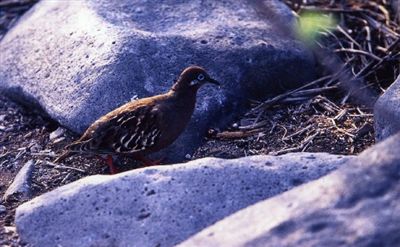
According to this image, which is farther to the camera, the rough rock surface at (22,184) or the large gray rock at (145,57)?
the large gray rock at (145,57)

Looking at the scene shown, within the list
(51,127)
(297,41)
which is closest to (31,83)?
(51,127)

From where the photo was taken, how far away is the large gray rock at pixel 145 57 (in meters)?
6.29

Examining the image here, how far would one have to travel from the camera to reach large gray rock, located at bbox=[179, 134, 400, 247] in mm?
3430

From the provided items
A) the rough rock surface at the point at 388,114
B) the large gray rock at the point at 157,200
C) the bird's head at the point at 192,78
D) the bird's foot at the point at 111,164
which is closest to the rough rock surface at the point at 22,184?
the bird's foot at the point at 111,164

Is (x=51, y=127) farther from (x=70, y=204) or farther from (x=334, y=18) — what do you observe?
(x=334, y=18)

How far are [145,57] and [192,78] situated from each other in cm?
55

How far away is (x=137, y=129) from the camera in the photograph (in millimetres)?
5805

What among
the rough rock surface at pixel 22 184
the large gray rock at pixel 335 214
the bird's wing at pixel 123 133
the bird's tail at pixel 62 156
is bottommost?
the rough rock surface at pixel 22 184

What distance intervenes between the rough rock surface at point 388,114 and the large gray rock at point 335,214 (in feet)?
4.83

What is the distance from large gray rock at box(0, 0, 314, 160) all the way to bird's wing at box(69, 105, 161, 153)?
14.0 inches

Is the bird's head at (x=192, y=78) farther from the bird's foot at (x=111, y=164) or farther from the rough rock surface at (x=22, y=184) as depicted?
the rough rock surface at (x=22, y=184)

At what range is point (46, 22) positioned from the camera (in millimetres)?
7289

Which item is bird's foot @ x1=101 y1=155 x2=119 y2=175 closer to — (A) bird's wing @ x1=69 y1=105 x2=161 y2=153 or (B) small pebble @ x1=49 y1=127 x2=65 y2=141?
(A) bird's wing @ x1=69 y1=105 x2=161 y2=153

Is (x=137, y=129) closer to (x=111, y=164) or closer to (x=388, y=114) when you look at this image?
(x=111, y=164)
